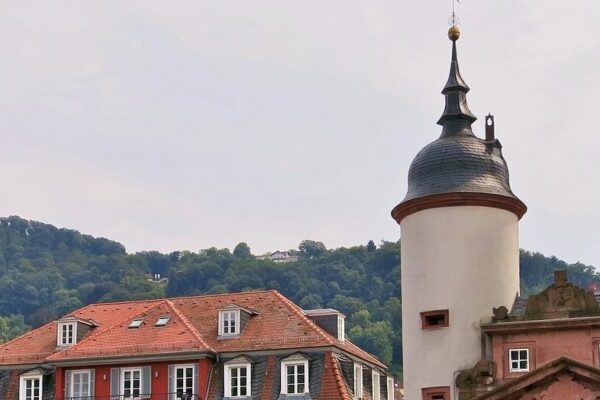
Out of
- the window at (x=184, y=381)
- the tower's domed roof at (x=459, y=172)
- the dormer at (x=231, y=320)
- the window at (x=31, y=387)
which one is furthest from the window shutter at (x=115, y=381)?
the tower's domed roof at (x=459, y=172)

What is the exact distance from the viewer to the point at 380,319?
594ft

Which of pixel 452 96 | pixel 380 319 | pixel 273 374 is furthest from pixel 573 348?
pixel 380 319

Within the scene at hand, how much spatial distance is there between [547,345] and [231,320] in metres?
22.6

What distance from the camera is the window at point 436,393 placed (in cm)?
5995

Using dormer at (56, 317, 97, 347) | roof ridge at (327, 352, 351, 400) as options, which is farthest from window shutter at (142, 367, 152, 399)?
roof ridge at (327, 352, 351, 400)

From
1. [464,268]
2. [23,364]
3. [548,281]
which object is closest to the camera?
[464,268]

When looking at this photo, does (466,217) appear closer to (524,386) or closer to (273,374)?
(524,386)

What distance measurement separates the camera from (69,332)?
79.8m

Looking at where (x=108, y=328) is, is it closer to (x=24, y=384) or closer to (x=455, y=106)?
(x=24, y=384)

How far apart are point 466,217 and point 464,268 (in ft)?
7.14

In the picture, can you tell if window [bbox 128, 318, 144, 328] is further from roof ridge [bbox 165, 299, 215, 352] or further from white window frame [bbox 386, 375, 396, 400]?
white window frame [bbox 386, 375, 396, 400]

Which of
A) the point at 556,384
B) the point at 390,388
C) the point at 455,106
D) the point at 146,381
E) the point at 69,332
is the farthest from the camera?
the point at 390,388

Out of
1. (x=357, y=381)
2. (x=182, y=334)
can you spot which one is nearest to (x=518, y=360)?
(x=357, y=381)

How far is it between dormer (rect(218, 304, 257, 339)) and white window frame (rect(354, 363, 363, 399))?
6.38 metres
